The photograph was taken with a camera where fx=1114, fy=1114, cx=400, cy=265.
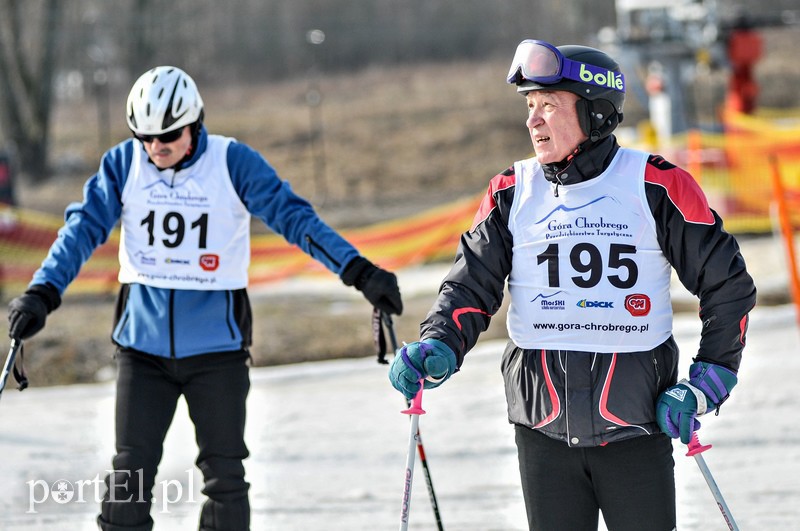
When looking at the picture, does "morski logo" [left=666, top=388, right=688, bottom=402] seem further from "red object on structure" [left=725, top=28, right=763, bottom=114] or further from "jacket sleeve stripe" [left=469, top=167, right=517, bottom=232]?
"red object on structure" [left=725, top=28, right=763, bottom=114]

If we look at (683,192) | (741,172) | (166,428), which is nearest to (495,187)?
(683,192)

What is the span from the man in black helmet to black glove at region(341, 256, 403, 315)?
98 cm

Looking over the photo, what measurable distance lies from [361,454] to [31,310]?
8.65ft

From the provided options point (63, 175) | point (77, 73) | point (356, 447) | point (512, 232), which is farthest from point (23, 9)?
point (512, 232)

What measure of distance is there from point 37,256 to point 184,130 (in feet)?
31.5

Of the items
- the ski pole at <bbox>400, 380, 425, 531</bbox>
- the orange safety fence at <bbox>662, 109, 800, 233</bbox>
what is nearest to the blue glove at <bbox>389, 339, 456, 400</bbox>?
the ski pole at <bbox>400, 380, 425, 531</bbox>

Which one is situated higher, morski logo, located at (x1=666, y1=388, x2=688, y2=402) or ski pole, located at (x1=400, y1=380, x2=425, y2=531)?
morski logo, located at (x1=666, y1=388, x2=688, y2=402)

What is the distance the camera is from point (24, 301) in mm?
4020

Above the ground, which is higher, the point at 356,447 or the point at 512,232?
the point at 512,232

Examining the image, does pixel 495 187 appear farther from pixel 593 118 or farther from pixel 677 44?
pixel 677 44

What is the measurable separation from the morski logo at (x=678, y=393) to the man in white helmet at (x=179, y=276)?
1.41 m

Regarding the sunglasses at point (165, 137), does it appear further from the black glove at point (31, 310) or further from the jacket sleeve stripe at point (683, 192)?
the jacket sleeve stripe at point (683, 192)

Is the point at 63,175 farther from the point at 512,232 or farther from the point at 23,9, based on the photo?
the point at 512,232

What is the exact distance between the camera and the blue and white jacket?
409 centimetres
